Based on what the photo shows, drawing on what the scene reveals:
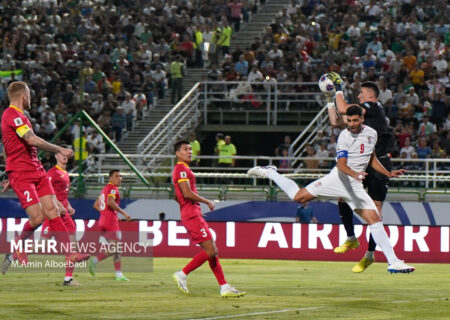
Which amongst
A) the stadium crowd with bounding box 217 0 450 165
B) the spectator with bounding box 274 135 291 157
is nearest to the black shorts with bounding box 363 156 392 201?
the stadium crowd with bounding box 217 0 450 165

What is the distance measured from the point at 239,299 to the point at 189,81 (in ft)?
72.7

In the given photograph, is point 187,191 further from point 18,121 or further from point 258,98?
point 258,98

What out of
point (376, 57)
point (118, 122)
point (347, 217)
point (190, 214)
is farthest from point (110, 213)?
point (376, 57)

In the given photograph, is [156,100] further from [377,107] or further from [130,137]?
[377,107]

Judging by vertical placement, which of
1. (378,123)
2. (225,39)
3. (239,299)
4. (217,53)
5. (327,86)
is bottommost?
(239,299)

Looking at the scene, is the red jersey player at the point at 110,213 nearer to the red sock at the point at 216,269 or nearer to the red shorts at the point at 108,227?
the red shorts at the point at 108,227

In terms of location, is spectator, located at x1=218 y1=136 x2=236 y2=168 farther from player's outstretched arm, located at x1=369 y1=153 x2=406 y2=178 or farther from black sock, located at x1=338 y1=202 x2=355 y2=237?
player's outstretched arm, located at x1=369 y1=153 x2=406 y2=178

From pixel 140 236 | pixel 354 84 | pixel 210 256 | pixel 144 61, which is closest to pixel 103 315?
pixel 210 256

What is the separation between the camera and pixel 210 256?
15.7m

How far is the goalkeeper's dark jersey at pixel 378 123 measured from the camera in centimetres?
1611

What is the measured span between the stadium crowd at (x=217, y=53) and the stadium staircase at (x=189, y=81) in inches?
12.9

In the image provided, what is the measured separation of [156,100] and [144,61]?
1742 millimetres

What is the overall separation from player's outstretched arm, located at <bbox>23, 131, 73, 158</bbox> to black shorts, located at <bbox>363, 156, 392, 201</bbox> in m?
4.75

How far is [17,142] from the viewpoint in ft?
48.8
